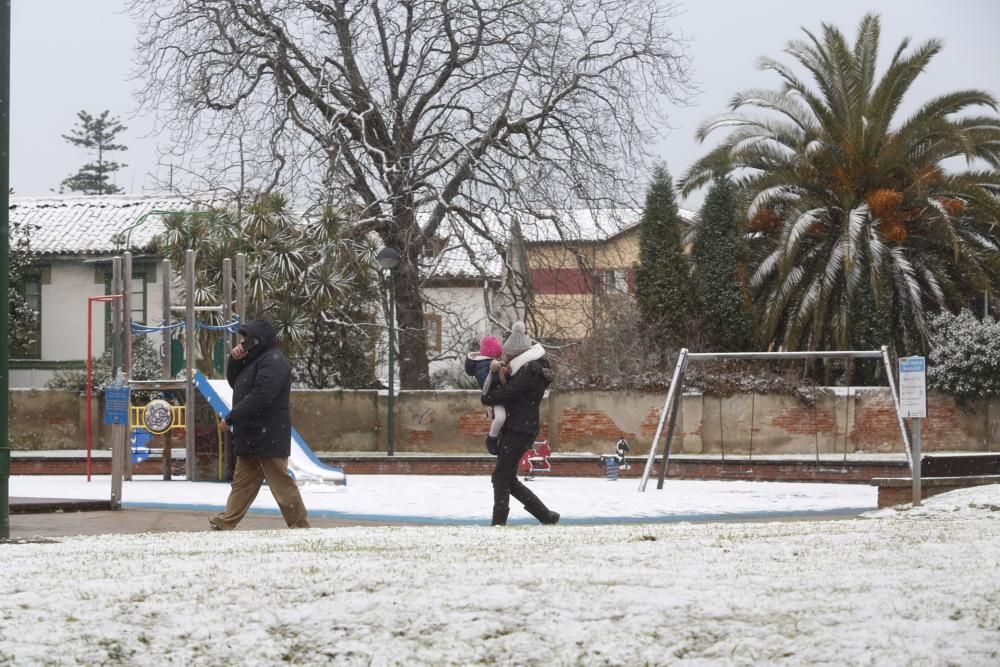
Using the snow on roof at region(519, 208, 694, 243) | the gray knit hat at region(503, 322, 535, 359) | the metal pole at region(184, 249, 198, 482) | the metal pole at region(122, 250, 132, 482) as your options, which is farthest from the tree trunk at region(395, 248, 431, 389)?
the gray knit hat at region(503, 322, 535, 359)

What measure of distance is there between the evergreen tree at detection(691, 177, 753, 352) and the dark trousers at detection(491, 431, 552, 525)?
21.3 meters

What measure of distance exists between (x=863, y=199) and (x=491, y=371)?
21.9 m

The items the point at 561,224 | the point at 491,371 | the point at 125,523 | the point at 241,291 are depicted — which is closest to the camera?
the point at 491,371

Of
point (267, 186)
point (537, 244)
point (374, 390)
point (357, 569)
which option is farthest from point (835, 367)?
point (357, 569)

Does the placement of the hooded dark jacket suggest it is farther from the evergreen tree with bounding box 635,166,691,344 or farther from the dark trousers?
the evergreen tree with bounding box 635,166,691,344

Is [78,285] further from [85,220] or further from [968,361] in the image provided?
[968,361]

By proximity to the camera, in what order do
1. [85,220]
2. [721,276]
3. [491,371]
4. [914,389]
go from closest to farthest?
1. [491,371]
2. [914,389]
3. [721,276]
4. [85,220]

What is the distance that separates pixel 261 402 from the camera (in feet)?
35.8

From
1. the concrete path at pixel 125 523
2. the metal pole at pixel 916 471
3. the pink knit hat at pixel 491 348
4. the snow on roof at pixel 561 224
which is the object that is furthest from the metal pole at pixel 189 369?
the metal pole at pixel 916 471

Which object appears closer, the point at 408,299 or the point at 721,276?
the point at 408,299

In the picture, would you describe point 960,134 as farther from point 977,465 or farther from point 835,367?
point 977,465

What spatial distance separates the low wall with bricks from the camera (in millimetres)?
28469

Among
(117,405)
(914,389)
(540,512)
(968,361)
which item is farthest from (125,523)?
(968,361)

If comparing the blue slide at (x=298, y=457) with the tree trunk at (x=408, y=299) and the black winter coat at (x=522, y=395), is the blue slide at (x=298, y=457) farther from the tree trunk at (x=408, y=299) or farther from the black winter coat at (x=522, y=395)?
the tree trunk at (x=408, y=299)
